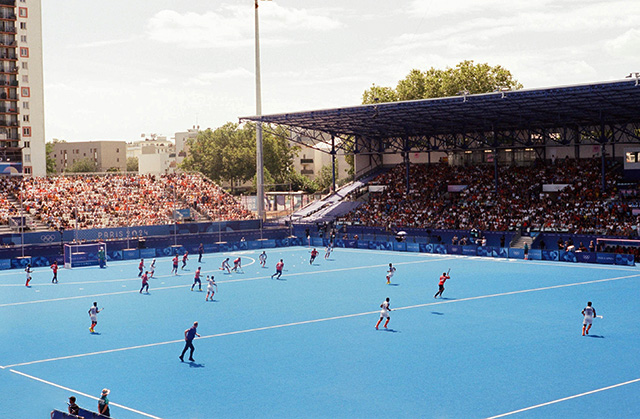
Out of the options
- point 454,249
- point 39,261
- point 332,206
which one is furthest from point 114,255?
point 332,206

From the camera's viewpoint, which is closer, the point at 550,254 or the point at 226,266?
the point at 226,266

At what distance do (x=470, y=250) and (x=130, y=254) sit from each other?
29713 millimetres

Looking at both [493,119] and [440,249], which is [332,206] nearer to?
[493,119]

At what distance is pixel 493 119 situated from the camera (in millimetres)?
72250

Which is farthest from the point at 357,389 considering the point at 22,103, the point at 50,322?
the point at 22,103

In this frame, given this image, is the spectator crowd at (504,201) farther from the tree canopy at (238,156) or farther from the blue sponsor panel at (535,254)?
the tree canopy at (238,156)

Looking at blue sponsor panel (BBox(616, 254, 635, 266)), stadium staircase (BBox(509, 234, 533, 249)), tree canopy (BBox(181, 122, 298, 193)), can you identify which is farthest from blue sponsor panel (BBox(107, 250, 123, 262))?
tree canopy (BBox(181, 122, 298, 193))

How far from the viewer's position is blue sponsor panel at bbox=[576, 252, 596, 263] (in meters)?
54.3

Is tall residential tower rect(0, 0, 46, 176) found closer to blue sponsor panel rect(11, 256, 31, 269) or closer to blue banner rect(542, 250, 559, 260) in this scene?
blue sponsor panel rect(11, 256, 31, 269)

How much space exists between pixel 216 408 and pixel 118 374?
536 cm

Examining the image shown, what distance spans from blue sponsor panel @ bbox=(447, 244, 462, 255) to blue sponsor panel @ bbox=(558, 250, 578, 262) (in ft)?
31.6

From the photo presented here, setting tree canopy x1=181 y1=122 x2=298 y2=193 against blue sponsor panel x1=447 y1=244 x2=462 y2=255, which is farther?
tree canopy x1=181 y1=122 x2=298 y2=193

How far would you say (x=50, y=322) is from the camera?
3356 centimetres

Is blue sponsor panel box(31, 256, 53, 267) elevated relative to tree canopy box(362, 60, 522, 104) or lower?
lower
